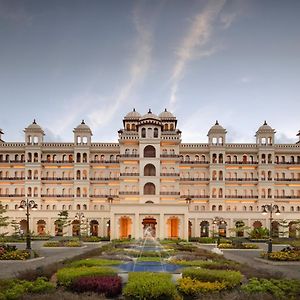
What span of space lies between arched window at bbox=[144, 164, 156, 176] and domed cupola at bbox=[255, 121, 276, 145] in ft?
75.1

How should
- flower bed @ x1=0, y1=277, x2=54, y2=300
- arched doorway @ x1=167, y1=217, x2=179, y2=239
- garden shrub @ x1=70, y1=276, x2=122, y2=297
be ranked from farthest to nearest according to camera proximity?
arched doorway @ x1=167, y1=217, x2=179, y2=239 → garden shrub @ x1=70, y1=276, x2=122, y2=297 → flower bed @ x1=0, y1=277, x2=54, y2=300

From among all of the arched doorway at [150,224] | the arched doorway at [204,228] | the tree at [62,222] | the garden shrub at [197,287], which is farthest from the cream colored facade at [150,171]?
the garden shrub at [197,287]

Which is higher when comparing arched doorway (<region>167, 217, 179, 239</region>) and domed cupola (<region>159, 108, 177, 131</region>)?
domed cupola (<region>159, 108, 177, 131</region>)

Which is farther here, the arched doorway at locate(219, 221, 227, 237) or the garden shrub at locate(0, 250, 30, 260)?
the arched doorway at locate(219, 221, 227, 237)

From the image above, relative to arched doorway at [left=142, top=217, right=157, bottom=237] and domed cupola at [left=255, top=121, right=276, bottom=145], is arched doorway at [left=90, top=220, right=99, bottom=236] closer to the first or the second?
arched doorway at [left=142, top=217, right=157, bottom=237]

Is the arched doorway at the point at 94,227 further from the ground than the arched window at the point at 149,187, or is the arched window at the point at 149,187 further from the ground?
the arched window at the point at 149,187

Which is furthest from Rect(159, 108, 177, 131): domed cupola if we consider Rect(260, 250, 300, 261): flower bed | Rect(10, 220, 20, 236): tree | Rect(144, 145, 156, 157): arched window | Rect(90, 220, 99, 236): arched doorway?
Rect(260, 250, 300, 261): flower bed

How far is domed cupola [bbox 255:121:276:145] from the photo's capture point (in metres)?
79.9

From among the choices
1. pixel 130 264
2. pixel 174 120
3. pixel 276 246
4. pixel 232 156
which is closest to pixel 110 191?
pixel 174 120

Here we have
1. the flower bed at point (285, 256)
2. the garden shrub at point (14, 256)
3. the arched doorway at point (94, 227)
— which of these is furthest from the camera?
the arched doorway at point (94, 227)

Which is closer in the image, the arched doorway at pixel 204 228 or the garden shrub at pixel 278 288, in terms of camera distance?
the garden shrub at pixel 278 288

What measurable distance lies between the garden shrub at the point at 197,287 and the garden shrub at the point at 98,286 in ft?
9.32

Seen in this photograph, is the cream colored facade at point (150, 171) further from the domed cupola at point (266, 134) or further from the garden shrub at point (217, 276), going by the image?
the garden shrub at point (217, 276)

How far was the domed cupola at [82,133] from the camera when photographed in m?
78.7
